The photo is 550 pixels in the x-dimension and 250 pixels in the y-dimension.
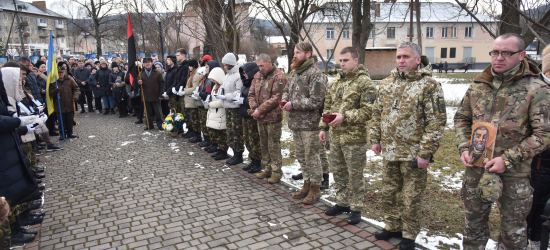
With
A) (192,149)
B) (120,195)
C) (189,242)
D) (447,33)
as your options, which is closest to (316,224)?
(189,242)

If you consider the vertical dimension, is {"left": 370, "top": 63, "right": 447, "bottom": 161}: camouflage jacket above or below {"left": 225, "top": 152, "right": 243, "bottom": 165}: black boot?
above

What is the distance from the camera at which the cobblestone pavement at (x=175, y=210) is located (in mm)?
3955

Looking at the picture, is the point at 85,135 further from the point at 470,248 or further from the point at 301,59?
the point at 470,248

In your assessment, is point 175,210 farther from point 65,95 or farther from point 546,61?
point 65,95

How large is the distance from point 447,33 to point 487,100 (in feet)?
174

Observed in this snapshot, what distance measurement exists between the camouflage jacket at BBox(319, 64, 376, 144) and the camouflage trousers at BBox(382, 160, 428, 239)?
0.61 m

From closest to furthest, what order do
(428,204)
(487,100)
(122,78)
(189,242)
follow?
(487,100) → (189,242) → (428,204) → (122,78)

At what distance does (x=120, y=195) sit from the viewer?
5477 millimetres

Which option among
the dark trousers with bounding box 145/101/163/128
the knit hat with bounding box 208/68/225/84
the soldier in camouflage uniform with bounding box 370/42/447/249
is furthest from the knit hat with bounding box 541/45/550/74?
the dark trousers with bounding box 145/101/163/128

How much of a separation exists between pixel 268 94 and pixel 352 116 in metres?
1.91

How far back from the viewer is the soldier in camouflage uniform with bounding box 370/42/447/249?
10.8 ft

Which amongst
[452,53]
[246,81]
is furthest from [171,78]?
[452,53]

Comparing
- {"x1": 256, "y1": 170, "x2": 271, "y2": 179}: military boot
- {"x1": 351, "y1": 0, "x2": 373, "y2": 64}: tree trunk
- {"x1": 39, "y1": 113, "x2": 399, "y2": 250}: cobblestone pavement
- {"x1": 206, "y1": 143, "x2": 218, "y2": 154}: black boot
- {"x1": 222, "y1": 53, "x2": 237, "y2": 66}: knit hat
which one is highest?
{"x1": 351, "y1": 0, "x2": 373, "y2": 64}: tree trunk

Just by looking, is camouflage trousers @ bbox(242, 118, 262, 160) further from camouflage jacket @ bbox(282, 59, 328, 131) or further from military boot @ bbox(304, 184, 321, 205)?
military boot @ bbox(304, 184, 321, 205)
